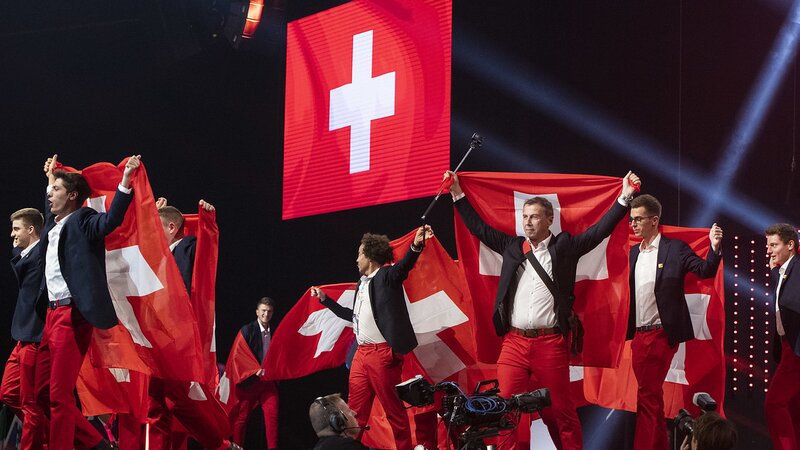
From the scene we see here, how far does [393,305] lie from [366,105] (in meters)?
2.99

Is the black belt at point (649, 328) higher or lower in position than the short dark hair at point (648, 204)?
lower

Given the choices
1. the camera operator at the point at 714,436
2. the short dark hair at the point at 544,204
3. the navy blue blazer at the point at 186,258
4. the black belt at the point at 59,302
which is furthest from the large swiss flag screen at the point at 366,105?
the camera operator at the point at 714,436

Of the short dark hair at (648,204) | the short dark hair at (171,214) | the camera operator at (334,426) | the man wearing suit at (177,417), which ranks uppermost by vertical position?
the short dark hair at (648,204)

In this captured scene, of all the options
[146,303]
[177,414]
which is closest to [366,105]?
[146,303]

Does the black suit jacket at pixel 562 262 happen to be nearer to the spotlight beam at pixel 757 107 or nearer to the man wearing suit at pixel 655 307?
the man wearing suit at pixel 655 307

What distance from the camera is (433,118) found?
827cm

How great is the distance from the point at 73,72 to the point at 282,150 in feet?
7.47

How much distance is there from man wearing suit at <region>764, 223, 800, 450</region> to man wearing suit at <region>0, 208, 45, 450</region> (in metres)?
4.39

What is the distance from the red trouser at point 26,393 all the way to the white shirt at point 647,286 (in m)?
3.66

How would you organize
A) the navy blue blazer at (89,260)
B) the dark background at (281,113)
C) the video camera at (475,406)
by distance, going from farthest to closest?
1. the dark background at (281,113)
2. the navy blue blazer at (89,260)
3. the video camera at (475,406)

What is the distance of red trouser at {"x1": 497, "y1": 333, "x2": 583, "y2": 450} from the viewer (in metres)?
5.41

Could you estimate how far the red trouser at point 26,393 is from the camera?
5.31m

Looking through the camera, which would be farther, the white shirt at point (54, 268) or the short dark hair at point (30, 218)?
the short dark hair at point (30, 218)

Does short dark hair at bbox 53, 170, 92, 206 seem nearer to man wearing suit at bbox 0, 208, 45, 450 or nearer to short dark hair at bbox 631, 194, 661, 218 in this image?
man wearing suit at bbox 0, 208, 45, 450
